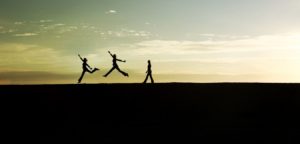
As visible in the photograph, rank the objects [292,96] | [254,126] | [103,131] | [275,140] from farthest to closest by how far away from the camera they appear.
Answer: [292,96] < [254,126] < [103,131] < [275,140]

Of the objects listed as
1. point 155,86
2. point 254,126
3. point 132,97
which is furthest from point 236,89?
point 254,126

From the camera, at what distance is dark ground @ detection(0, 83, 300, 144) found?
39.0ft

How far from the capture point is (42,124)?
13.6 metres

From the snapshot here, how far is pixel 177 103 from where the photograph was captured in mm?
17094

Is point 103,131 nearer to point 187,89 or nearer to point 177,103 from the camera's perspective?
point 177,103

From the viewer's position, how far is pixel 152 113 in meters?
15.1

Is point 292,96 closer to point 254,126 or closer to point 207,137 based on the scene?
point 254,126

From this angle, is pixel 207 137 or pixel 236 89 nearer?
pixel 207 137

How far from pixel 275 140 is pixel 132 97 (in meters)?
7.65

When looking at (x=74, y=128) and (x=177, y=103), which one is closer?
(x=74, y=128)

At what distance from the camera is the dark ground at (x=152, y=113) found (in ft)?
39.0

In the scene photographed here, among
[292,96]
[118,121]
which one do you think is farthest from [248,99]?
[118,121]

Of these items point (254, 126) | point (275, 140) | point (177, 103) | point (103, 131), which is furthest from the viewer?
point (177, 103)

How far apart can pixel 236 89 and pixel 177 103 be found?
4490 mm
